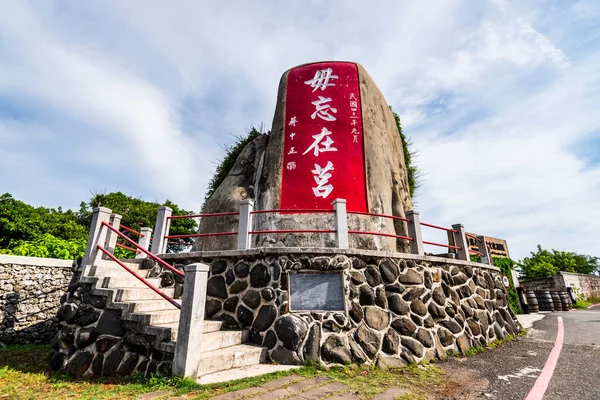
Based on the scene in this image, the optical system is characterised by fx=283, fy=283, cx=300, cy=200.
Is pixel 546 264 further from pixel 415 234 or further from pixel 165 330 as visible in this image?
pixel 165 330

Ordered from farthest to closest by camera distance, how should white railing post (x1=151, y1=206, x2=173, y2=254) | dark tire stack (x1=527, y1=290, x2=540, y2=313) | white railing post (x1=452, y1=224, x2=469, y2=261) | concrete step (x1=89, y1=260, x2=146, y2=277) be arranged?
dark tire stack (x1=527, y1=290, x2=540, y2=313) → white railing post (x1=452, y1=224, x2=469, y2=261) → white railing post (x1=151, y1=206, x2=173, y2=254) → concrete step (x1=89, y1=260, x2=146, y2=277)

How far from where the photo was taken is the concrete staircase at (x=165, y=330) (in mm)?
4211

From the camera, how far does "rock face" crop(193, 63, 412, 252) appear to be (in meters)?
8.66

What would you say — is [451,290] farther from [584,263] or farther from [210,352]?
[584,263]

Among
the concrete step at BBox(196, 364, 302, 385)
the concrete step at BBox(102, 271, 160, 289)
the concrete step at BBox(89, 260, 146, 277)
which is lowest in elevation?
the concrete step at BBox(196, 364, 302, 385)

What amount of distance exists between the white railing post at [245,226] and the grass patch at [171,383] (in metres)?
2.54

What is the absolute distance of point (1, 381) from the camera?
454 cm

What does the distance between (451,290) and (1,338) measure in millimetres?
11844

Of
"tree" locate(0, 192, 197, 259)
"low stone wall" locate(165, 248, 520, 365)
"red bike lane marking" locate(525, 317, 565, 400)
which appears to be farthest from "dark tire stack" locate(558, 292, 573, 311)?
"tree" locate(0, 192, 197, 259)

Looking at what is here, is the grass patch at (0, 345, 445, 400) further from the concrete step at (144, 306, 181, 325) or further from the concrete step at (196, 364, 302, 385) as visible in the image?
the concrete step at (144, 306, 181, 325)

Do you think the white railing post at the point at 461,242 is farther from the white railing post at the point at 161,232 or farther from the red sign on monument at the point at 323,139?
the white railing post at the point at 161,232

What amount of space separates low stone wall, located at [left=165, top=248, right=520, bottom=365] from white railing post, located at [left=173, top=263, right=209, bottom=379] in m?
1.52

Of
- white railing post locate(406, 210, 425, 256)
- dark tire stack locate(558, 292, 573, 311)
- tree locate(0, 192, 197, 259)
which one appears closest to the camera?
white railing post locate(406, 210, 425, 256)

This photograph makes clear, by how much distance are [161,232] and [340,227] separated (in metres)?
4.34
